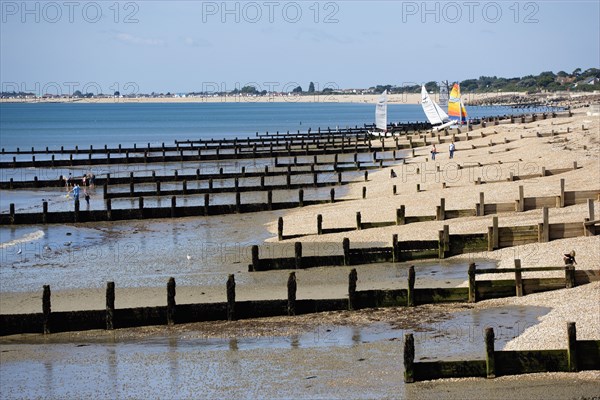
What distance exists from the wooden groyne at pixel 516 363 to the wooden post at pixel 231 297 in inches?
285

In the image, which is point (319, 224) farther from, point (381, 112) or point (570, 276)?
point (381, 112)

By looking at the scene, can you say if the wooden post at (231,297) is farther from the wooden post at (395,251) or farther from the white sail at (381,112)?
the white sail at (381,112)

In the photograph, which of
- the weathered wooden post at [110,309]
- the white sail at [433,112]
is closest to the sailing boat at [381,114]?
the white sail at [433,112]

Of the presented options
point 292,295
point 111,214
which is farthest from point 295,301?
point 111,214

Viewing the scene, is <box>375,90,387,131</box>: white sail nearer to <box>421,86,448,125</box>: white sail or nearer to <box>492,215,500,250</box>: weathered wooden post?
<box>421,86,448,125</box>: white sail

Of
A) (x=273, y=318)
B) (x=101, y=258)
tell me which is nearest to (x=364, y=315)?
(x=273, y=318)

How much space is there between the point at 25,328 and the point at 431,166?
40058mm

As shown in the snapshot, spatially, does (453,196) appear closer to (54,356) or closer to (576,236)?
(576,236)

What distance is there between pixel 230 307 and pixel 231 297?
292mm

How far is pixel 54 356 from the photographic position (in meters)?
23.4

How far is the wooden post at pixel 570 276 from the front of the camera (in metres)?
25.0

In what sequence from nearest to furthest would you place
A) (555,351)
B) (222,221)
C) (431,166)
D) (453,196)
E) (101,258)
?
1. (555,351)
2. (101,258)
3. (453,196)
4. (222,221)
5. (431,166)

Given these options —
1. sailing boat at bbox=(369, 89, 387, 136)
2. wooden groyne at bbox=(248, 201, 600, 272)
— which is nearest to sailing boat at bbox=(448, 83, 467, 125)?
sailing boat at bbox=(369, 89, 387, 136)

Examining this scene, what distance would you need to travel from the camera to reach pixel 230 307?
25594mm
